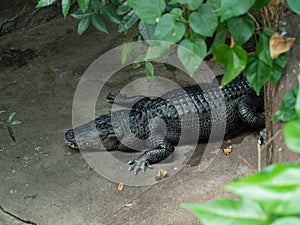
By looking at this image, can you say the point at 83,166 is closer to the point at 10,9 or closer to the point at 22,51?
the point at 22,51

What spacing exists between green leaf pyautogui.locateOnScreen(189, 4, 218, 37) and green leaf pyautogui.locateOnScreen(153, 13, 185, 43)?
Answer: 0.05m

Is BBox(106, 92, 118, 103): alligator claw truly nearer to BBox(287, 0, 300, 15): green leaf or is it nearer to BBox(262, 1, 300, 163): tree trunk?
BBox(262, 1, 300, 163): tree trunk

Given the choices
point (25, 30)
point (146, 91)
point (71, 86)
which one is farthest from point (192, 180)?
point (25, 30)

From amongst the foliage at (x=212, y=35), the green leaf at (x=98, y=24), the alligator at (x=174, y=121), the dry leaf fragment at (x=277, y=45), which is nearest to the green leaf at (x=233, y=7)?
the foliage at (x=212, y=35)

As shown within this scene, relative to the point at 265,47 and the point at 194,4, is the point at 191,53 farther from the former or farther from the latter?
the point at 265,47

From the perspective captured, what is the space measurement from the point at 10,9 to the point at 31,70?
0.95 metres

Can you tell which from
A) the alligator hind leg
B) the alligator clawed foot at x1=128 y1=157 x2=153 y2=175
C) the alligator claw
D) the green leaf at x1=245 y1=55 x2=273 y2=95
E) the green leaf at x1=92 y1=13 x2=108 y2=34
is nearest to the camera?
the green leaf at x1=245 y1=55 x2=273 y2=95

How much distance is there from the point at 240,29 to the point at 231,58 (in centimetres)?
12

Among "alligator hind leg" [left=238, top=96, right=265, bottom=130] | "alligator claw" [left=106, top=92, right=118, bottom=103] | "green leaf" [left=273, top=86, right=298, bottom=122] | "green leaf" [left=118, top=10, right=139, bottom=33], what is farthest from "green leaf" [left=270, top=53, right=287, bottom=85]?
"alligator claw" [left=106, top=92, right=118, bottom=103]

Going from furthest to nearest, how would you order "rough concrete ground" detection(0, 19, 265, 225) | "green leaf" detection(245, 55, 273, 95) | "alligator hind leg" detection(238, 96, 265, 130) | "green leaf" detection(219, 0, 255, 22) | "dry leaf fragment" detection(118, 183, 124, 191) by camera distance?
"alligator hind leg" detection(238, 96, 265, 130), "dry leaf fragment" detection(118, 183, 124, 191), "rough concrete ground" detection(0, 19, 265, 225), "green leaf" detection(245, 55, 273, 95), "green leaf" detection(219, 0, 255, 22)

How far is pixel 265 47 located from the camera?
78.7 inches

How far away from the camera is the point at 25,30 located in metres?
5.99

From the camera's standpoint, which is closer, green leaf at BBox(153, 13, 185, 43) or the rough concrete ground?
green leaf at BBox(153, 13, 185, 43)

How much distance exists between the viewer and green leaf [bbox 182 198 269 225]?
3.69 ft
